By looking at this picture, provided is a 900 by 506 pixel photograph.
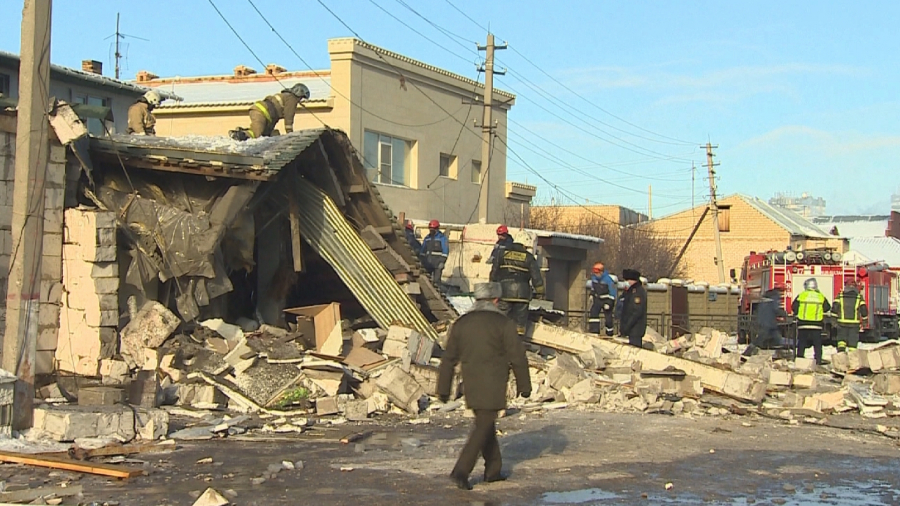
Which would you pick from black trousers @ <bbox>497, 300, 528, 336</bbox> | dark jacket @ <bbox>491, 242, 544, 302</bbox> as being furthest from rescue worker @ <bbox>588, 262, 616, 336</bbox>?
dark jacket @ <bbox>491, 242, 544, 302</bbox>

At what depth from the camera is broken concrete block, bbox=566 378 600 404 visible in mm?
12758

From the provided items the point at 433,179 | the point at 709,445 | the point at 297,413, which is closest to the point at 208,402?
the point at 297,413

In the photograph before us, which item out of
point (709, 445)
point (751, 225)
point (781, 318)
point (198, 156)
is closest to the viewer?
point (709, 445)

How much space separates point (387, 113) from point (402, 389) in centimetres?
2090

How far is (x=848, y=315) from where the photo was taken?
71.9ft

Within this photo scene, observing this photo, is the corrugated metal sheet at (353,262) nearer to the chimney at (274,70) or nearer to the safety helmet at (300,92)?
the safety helmet at (300,92)

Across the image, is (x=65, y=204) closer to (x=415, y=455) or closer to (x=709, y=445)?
(x=415, y=455)

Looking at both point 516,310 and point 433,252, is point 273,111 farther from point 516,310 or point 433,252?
point 516,310

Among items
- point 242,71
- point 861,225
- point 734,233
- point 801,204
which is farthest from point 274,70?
point 801,204

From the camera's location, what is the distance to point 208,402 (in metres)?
11.5

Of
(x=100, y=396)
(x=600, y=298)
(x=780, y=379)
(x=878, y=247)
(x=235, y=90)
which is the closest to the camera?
(x=100, y=396)

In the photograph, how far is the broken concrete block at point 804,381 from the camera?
14.3 m

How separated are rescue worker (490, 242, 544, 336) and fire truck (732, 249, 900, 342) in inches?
477

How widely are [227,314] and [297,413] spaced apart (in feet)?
14.0
